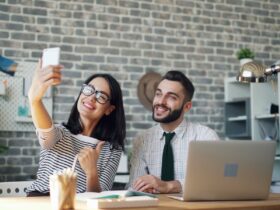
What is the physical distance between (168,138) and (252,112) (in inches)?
82.1

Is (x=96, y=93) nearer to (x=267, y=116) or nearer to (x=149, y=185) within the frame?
(x=149, y=185)

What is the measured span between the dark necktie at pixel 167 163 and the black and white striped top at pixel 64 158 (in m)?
0.37

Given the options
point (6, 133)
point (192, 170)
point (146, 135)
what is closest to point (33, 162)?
point (6, 133)

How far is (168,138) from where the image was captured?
298 cm

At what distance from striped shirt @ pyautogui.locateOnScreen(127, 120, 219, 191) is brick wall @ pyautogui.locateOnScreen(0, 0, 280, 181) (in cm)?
163

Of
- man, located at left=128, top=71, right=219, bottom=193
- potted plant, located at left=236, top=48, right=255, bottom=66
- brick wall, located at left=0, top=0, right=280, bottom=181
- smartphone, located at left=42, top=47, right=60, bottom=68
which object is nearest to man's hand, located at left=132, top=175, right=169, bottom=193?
man, located at left=128, top=71, right=219, bottom=193

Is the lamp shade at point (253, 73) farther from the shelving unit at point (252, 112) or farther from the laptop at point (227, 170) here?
the shelving unit at point (252, 112)

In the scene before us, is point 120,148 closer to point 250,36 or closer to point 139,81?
point 139,81

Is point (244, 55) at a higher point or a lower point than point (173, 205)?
higher

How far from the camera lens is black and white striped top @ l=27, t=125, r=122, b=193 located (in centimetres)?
253

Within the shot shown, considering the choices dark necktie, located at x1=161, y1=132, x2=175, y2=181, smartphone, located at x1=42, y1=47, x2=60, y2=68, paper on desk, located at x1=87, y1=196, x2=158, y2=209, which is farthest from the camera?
dark necktie, located at x1=161, y1=132, x2=175, y2=181

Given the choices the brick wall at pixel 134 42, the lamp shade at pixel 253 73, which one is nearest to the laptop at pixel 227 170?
the lamp shade at pixel 253 73

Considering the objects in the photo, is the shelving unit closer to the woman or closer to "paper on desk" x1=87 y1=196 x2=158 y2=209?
the woman

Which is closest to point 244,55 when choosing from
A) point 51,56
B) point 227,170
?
point 227,170
